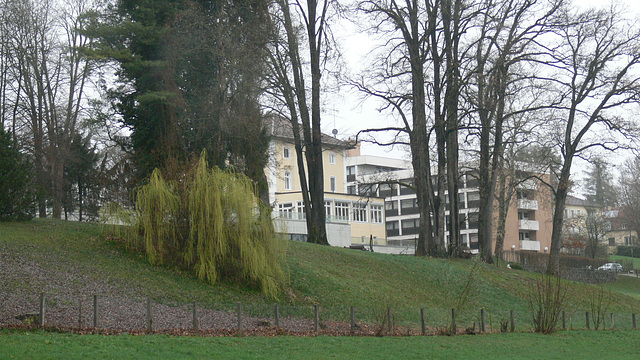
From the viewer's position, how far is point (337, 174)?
2958 inches

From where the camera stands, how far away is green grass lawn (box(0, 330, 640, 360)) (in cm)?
1352

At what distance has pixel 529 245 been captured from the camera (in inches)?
3068

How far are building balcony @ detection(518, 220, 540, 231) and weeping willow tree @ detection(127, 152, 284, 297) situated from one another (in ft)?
190

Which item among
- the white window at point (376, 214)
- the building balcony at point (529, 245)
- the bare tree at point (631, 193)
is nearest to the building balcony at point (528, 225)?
the building balcony at point (529, 245)

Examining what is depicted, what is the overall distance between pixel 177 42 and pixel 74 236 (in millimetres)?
10681

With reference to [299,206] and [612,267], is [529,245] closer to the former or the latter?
[612,267]

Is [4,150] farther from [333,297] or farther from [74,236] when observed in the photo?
[333,297]

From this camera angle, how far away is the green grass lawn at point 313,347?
44.3ft

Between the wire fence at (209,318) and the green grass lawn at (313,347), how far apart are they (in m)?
0.89

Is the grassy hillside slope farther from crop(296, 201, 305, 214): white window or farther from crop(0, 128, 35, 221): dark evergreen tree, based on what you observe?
crop(296, 201, 305, 214): white window

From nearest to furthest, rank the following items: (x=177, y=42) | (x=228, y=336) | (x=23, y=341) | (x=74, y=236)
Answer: (x=23, y=341) → (x=228, y=336) → (x=74, y=236) → (x=177, y=42)

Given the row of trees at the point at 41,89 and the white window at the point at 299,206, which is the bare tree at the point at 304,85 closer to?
the row of trees at the point at 41,89

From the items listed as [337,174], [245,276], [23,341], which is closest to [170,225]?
[245,276]

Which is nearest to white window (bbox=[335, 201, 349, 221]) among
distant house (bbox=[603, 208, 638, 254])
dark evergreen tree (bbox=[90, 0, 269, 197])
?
dark evergreen tree (bbox=[90, 0, 269, 197])
